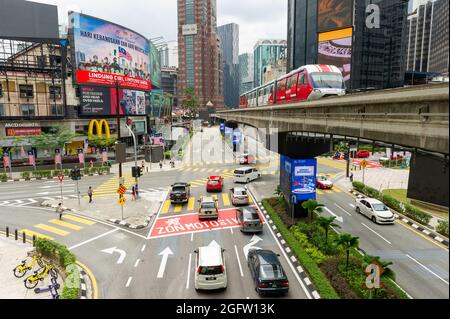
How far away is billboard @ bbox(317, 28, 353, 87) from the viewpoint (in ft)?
254

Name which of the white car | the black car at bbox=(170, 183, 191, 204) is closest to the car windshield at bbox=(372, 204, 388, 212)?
the white car

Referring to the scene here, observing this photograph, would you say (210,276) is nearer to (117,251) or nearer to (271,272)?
(271,272)

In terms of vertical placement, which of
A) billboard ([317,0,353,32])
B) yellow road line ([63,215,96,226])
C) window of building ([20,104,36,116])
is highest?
billboard ([317,0,353,32])

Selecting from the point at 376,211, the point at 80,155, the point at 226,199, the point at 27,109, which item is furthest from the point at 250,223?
the point at 27,109

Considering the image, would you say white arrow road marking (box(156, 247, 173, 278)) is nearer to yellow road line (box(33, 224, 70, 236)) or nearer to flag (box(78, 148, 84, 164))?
yellow road line (box(33, 224, 70, 236))

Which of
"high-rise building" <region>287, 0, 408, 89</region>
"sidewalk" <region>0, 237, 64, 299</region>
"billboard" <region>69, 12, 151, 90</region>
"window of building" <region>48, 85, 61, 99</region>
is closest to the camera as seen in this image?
"sidewalk" <region>0, 237, 64, 299</region>

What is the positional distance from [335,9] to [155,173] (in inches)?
2510

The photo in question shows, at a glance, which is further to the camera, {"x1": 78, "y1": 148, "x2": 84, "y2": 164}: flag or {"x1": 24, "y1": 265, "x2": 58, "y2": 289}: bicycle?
{"x1": 78, "y1": 148, "x2": 84, "y2": 164}: flag

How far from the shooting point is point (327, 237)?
19.8 metres

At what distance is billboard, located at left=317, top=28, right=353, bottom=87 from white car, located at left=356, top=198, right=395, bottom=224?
192 feet

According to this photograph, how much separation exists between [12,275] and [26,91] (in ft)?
156

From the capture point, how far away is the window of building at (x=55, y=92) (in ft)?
187
